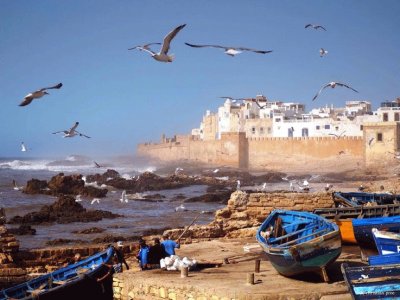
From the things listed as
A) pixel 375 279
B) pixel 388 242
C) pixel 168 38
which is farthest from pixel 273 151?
pixel 375 279

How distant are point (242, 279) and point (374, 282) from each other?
7.28 ft

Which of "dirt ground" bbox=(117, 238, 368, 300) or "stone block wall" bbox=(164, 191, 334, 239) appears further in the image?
"stone block wall" bbox=(164, 191, 334, 239)

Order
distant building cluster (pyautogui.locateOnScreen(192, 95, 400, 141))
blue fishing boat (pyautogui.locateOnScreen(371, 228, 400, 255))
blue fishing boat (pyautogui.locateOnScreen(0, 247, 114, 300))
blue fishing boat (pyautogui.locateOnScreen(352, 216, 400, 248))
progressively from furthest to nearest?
distant building cluster (pyautogui.locateOnScreen(192, 95, 400, 141)) < blue fishing boat (pyautogui.locateOnScreen(352, 216, 400, 248)) < blue fishing boat (pyautogui.locateOnScreen(0, 247, 114, 300)) < blue fishing boat (pyautogui.locateOnScreen(371, 228, 400, 255))

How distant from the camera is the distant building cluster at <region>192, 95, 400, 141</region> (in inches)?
2147

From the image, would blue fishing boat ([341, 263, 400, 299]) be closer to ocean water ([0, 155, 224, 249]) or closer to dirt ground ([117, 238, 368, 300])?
dirt ground ([117, 238, 368, 300])

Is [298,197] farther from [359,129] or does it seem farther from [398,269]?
[359,129]

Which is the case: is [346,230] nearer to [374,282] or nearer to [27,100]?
[374,282]

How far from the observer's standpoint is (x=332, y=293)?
694cm

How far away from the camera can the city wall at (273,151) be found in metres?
52.1

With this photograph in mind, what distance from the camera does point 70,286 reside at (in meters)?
8.80

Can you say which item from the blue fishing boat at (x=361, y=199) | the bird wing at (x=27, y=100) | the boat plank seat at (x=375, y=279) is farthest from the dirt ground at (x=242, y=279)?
the bird wing at (x=27, y=100)

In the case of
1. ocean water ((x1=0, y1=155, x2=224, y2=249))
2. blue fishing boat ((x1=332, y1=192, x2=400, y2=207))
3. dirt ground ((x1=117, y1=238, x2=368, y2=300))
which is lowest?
ocean water ((x1=0, y1=155, x2=224, y2=249))

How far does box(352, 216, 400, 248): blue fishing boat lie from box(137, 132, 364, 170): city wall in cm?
4256

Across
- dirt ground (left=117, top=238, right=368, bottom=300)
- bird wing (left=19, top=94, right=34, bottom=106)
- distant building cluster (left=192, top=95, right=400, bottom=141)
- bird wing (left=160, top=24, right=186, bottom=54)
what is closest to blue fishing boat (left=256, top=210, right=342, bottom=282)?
dirt ground (left=117, top=238, right=368, bottom=300)
